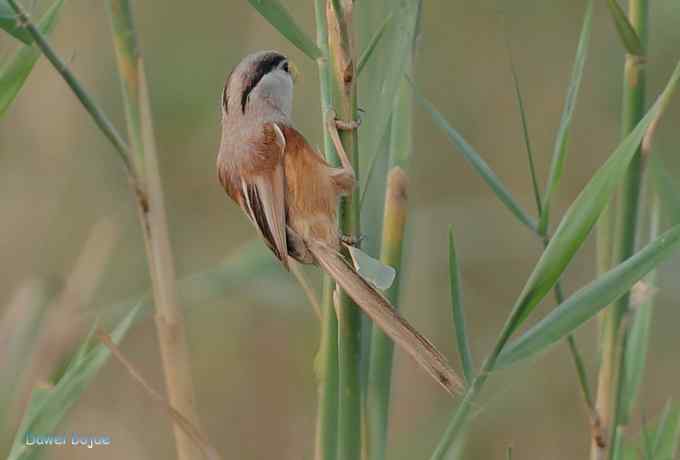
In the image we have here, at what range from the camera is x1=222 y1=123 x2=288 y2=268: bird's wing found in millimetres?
1596

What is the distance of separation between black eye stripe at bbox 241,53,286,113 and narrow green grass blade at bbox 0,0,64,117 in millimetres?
391

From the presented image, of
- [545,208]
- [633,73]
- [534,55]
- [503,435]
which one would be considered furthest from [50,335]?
[534,55]

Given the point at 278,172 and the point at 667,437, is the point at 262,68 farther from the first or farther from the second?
the point at 667,437

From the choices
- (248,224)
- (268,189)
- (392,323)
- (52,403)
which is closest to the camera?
(392,323)

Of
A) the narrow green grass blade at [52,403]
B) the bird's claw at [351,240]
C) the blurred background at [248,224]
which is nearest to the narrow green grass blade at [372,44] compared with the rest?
the bird's claw at [351,240]

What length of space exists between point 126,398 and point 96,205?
549mm

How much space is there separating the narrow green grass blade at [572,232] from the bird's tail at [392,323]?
4.4 inches

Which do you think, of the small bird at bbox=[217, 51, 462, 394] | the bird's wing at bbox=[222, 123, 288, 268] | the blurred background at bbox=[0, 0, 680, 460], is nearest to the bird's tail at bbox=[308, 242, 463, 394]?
the small bird at bbox=[217, 51, 462, 394]

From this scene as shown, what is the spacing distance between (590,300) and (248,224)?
1807 millimetres

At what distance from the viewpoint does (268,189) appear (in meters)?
1.67

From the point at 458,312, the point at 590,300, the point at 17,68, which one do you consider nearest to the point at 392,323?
the point at 458,312

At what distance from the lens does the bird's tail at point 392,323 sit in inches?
44.6

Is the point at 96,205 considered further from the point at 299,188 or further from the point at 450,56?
the point at 299,188

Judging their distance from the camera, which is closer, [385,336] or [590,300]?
[590,300]
